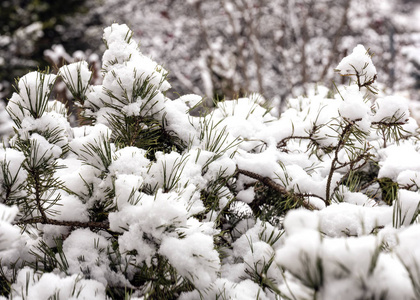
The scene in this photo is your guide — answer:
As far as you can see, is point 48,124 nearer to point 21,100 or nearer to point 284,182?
point 21,100

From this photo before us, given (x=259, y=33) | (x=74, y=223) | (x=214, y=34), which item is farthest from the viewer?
(x=214, y=34)

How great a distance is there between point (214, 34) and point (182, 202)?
7.27 m

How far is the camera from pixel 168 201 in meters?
0.66

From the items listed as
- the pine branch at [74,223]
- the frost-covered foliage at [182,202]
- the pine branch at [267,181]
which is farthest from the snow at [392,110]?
the pine branch at [74,223]

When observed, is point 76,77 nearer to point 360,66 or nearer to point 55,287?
point 55,287

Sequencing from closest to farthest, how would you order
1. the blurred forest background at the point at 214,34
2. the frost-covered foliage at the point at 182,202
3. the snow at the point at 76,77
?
the frost-covered foliage at the point at 182,202
the snow at the point at 76,77
the blurred forest background at the point at 214,34

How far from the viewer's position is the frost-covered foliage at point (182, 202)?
431mm

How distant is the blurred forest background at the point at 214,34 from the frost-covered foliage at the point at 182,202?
4.79 m

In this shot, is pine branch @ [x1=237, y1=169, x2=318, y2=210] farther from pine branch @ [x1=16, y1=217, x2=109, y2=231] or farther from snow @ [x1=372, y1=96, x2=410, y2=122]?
pine branch @ [x1=16, y1=217, x2=109, y2=231]

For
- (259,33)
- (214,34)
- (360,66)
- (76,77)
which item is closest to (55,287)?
(76,77)

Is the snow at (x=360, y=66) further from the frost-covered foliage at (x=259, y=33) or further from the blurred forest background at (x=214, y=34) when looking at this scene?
the frost-covered foliage at (x=259, y=33)

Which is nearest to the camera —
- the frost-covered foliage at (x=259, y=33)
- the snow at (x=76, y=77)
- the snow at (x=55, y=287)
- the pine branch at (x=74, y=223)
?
the snow at (x=55, y=287)

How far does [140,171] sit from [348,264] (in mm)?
515

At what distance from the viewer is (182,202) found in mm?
691
